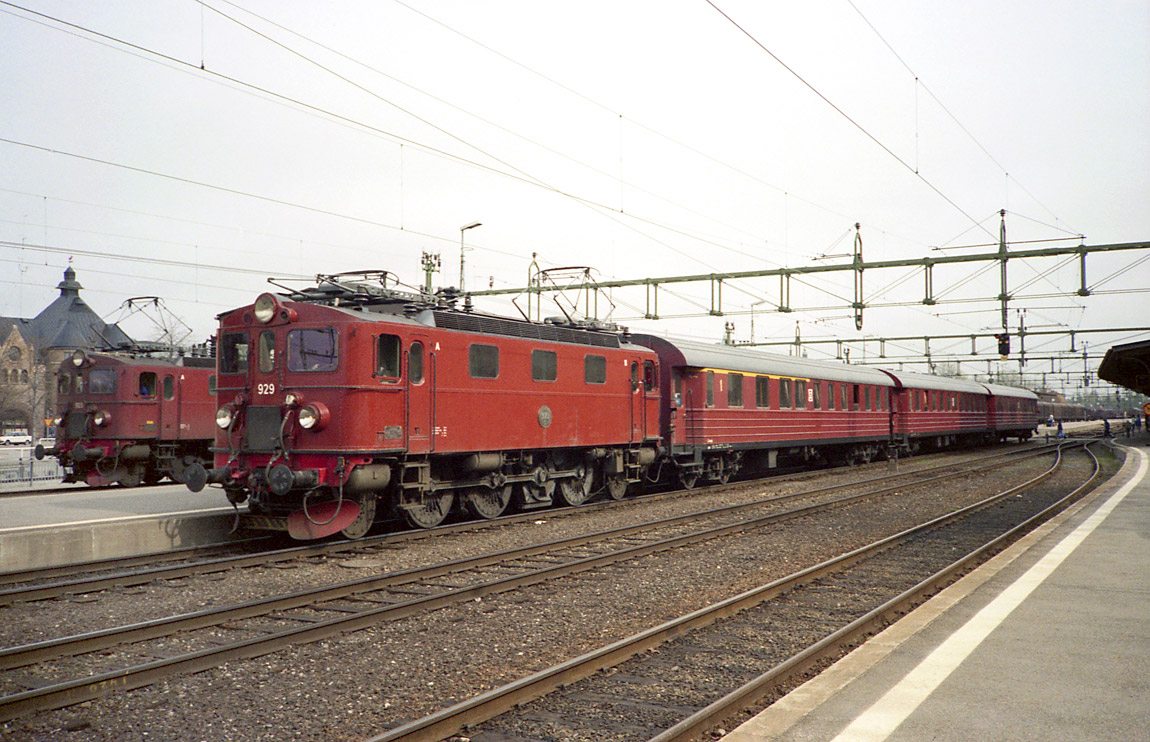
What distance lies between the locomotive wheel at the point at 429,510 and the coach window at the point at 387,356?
89.3 inches

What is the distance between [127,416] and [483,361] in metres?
11.5

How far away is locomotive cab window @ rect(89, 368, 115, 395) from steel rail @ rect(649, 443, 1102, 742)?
61.6 ft

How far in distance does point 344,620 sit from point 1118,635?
6.71 m

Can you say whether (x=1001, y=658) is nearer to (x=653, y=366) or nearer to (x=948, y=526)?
(x=948, y=526)

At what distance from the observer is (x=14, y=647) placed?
23.0ft

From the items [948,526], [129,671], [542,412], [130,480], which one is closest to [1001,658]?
[129,671]

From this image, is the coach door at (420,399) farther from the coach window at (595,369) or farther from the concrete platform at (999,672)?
the concrete platform at (999,672)

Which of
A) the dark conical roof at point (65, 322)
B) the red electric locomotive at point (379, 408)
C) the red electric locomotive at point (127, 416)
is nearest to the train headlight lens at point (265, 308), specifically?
the red electric locomotive at point (379, 408)

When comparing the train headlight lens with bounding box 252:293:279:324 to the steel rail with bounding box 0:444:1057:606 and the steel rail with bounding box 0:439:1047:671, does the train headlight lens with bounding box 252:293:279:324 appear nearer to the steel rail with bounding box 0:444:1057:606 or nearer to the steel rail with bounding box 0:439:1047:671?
the steel rail with bounding box 0:444:1057:606

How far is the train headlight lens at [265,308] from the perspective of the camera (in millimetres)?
12547

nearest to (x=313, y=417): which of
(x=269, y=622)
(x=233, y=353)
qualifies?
(x=233, y=353)

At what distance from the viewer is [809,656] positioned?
657cm

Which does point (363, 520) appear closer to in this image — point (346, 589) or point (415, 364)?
point (415, 364)

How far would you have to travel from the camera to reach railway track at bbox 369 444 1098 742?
Result: 17.7 feet
